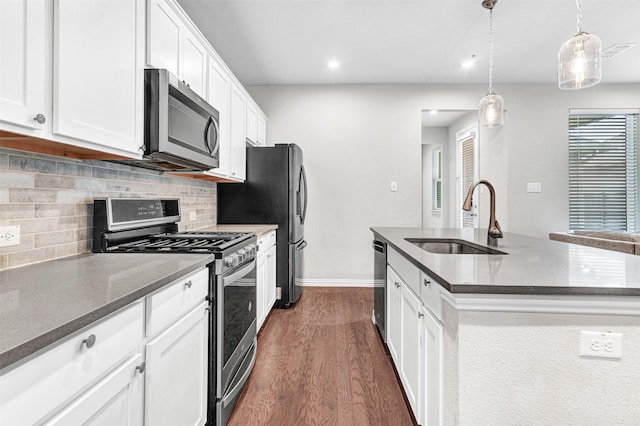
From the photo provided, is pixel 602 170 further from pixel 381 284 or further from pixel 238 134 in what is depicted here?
pixel 238 134

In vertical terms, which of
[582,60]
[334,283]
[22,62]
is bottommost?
[334,283]

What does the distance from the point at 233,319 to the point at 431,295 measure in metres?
1.05

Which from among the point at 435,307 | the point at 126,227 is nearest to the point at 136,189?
the point at 126,227

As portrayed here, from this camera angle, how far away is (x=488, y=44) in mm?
3365

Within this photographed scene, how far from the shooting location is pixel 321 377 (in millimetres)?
2152

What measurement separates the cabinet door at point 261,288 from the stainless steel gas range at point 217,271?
1.41 feet

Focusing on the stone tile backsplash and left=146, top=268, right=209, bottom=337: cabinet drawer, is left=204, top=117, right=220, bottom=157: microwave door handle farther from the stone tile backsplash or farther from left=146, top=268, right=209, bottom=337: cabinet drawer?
left=146, top=268, right=209, bottom=337: cabinet drawer

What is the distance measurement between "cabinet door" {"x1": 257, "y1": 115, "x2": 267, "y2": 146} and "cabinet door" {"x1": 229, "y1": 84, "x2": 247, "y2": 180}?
2.10ft

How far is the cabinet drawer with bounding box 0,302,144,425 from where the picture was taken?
609 millimetres

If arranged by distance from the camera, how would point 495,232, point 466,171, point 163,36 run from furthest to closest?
point 466,171
point 495,232
point 163,36

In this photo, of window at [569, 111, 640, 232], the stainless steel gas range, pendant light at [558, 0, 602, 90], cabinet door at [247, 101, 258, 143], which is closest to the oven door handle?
the stainless steel gas range

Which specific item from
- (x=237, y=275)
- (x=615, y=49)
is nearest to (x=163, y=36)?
(x=237, y=275)

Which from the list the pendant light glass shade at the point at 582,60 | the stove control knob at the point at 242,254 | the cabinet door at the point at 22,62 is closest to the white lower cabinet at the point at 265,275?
the stove control knob at the point at 242,254

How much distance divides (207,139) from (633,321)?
7.24ft
